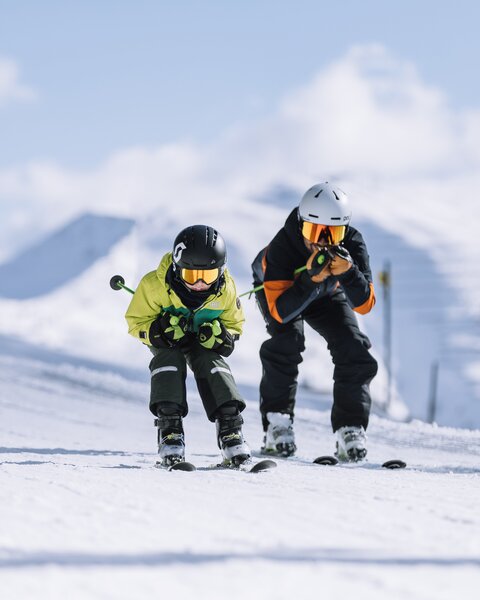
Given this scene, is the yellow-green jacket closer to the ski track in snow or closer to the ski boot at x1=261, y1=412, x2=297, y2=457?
the ski track in snow

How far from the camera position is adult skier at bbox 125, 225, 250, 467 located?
4.81 meters

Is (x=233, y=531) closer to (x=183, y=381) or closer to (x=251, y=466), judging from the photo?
(x=251, y=466)

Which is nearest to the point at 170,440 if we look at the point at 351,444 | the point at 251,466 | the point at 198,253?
the point at 251,466

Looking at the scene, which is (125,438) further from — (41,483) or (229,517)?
(229,517)

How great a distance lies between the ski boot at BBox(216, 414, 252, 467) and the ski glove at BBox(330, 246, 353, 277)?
114cm

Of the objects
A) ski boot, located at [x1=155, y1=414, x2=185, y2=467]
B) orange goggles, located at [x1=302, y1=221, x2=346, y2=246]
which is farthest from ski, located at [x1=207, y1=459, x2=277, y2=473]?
orange goggles, located at [x1=302, y1=221, x2=346, y2=246]

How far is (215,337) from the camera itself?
4984mm

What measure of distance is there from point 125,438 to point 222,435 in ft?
9.42

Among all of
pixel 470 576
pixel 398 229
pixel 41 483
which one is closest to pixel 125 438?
pixel 41 483

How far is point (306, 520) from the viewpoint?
3031 mm

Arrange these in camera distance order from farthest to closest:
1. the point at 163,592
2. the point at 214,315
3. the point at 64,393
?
the point at 64,393 < the point at 214,315 < the point at 163,592

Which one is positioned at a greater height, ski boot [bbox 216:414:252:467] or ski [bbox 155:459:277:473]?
ski boot [bbox 216:414:252:467]

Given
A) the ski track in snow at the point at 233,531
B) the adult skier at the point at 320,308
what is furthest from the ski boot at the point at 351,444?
the ski track in snow at the point at 233,531

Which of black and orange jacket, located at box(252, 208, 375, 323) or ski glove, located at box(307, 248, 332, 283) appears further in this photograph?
black and orange jacket, located at box(252, 208, 375, 323)
